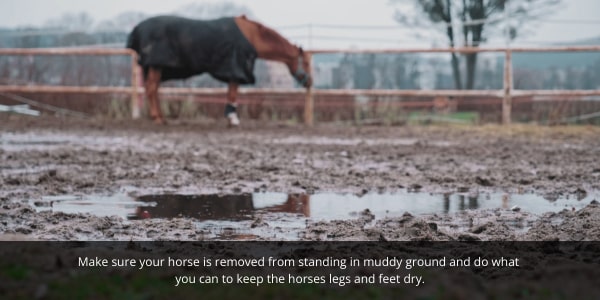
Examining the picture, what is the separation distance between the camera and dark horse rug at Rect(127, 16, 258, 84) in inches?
372

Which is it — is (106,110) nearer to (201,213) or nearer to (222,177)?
(222,177)

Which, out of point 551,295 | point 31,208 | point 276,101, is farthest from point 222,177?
point 276,101

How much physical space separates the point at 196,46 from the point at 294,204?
6019 millimetres

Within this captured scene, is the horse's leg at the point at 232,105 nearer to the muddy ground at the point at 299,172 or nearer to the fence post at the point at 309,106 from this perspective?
the muddy ground at the point at 299,172

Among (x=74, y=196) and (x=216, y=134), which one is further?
(x=216, y=134)

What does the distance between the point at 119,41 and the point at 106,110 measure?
7.32 feet

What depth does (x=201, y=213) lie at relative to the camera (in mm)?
3475

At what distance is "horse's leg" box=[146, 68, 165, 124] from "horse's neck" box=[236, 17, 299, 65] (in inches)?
44.3

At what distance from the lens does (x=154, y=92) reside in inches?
389

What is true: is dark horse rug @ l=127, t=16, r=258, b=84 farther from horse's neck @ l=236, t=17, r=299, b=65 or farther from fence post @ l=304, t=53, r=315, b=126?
fence post @ l=304, t=53, r=315, b=126

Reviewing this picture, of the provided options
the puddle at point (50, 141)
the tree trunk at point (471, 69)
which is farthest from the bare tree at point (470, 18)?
the puddle at point (50, 141)

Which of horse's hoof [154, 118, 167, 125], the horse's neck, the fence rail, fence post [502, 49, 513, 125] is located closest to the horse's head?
the horse's neck

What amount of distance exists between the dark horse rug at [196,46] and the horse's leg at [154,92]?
0.54ft

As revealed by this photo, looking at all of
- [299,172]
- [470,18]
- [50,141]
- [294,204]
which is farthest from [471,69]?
[294,204]
